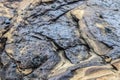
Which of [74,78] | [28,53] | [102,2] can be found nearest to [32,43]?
[28,53]

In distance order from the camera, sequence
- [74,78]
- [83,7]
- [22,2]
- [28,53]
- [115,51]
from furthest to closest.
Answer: [22,2], [83,7], [28,53], [115,51], [74,78]

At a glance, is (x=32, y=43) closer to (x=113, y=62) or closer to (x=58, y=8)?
(x=58, y=8)

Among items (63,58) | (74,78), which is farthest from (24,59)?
(74,78)

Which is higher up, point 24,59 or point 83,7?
point 83,7

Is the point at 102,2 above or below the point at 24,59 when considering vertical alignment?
above

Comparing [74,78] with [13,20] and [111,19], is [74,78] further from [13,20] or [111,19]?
[13,20]

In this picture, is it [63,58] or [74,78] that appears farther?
[63,58]

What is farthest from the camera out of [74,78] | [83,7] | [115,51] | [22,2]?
[22,2]
